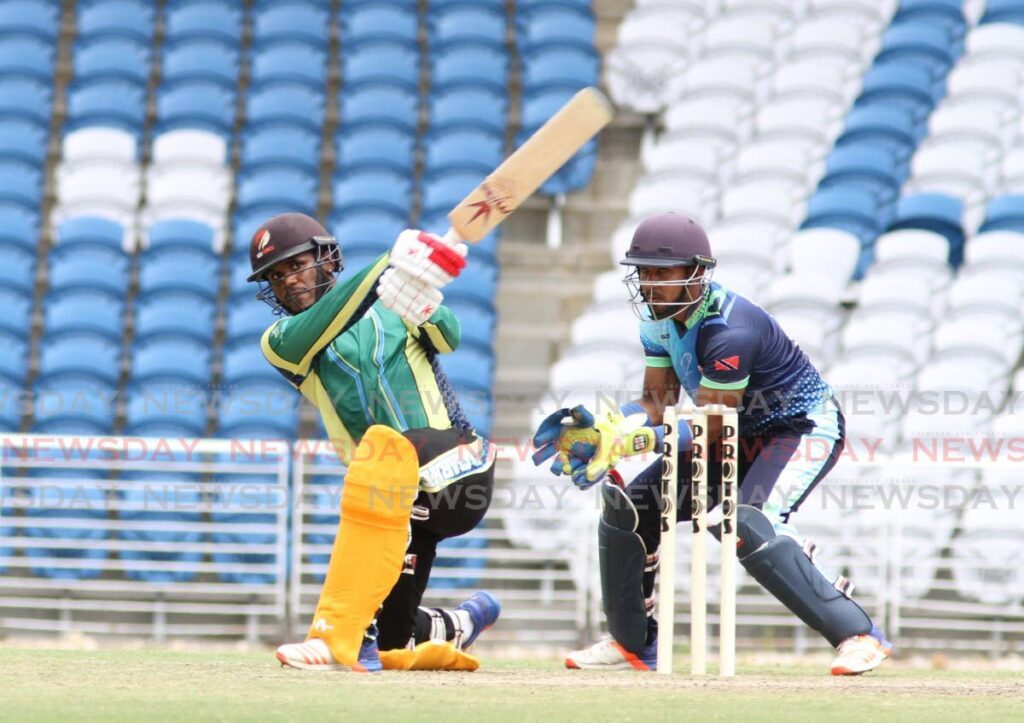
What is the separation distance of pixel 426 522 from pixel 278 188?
6162 mm

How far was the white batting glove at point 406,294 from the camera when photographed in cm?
407

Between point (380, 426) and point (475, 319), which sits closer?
point (380, 426)

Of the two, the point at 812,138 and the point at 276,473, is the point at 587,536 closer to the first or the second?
the point at 276,473

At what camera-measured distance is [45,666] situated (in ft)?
14.7

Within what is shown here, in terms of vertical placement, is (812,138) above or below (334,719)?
above

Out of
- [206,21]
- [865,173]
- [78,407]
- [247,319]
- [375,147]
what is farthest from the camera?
[206,21]

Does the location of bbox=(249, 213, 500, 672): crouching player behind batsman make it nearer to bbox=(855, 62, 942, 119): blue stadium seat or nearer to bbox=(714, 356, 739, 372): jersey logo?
bbox=(714, 356, 739, 372): jersey logo

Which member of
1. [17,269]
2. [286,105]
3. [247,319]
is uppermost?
[286,105]

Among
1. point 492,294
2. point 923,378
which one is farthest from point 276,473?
point 923,378

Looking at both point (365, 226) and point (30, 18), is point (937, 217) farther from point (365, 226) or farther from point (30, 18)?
point (30, 18)

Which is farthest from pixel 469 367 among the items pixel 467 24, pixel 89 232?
pixel 467 24

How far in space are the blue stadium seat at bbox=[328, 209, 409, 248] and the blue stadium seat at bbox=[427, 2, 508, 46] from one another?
1.90 metres

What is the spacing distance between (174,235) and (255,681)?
6.48 m

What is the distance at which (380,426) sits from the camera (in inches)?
166
